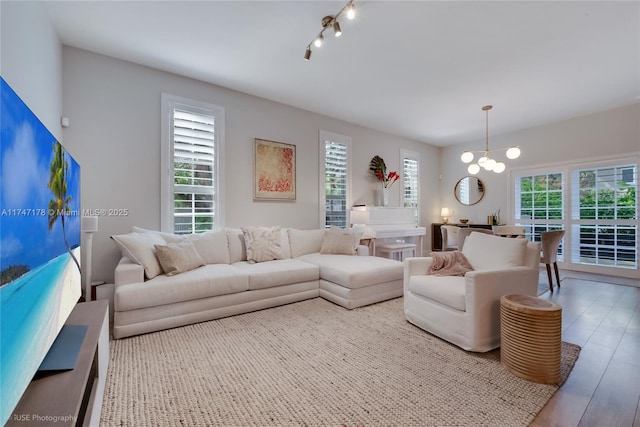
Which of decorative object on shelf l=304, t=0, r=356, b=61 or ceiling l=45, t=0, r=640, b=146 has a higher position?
ceiling l=45, t=0, r=640, b=146

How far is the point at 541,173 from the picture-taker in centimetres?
521

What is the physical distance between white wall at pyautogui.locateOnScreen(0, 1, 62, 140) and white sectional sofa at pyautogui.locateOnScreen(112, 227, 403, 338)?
1191 millimetres

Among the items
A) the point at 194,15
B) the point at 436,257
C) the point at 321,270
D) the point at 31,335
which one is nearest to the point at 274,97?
the point at 194,15

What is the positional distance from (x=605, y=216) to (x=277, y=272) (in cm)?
549

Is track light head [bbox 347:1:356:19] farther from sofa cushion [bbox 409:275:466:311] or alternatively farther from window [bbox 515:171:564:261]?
window [bbox 515:171:564:261]

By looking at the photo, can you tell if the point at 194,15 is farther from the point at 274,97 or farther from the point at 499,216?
the point at 499,216

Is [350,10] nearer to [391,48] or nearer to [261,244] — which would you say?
[391,48]

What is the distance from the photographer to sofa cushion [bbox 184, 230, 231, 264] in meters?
3.05

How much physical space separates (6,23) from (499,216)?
23.2 ft

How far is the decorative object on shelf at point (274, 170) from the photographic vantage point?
3924 millimetres

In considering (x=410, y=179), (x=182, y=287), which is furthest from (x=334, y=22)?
(x=410, y=179)

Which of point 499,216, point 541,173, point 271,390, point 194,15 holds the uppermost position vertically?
point 194,15

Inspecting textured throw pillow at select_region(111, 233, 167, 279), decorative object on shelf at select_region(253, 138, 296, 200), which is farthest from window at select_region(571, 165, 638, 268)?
textured throw pillow at select_region(111, 233, 167, 279)

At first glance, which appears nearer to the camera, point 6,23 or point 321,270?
point 6,23
